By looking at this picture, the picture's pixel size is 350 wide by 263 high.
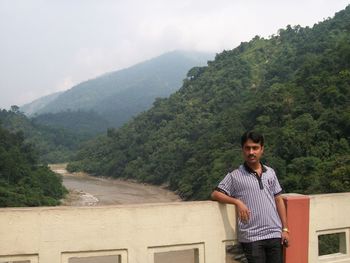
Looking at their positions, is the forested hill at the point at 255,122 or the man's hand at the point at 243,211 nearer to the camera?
the man's hand at the point at 243,211

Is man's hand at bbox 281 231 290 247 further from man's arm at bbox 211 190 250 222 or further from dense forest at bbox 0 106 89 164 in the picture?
dense forest at bbox 0 106 89 164

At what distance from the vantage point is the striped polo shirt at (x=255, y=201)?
358cm

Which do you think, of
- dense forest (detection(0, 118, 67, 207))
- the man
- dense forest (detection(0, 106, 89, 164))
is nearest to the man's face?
the man

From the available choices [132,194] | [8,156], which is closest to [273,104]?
[132,194]

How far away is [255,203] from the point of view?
11.8 ft

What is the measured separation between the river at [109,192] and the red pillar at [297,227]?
116 ft

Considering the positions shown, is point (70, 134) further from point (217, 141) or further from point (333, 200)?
point (333, 200)

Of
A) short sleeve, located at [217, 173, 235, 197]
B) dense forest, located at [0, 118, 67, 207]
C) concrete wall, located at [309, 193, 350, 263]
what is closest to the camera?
short sleeve, located at [217, 173, 235, 197]

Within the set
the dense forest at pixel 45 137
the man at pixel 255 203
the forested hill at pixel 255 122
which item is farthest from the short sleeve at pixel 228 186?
the dense forest at pixel 45 137

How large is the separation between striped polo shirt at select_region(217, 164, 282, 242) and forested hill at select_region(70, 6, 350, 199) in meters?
19.1

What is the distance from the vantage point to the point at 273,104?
39.3 meters

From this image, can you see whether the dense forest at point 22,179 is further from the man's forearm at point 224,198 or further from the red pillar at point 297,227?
the man's forearm at point 224,198

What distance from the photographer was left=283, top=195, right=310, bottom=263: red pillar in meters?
4.06

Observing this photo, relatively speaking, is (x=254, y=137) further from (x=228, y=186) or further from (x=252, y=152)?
(x=228, y=186)
